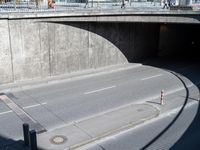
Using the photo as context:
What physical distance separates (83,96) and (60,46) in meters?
5.51

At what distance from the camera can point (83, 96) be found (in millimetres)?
16078

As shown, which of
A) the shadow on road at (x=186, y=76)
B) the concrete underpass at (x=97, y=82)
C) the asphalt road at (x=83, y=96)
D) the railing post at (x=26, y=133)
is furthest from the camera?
the asphalt road at (x=83, y=96)

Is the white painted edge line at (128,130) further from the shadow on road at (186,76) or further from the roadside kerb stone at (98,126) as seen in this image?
the shadow on road at (186,76)

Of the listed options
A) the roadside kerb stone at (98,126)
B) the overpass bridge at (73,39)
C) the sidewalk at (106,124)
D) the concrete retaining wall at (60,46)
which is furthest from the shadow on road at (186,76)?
the concrete retaining wall at (60,46)

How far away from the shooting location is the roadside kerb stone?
422 inches

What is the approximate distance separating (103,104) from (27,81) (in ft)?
21.8

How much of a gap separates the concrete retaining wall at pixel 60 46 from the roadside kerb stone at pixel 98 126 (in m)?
7.86

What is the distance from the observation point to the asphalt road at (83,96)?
1291cm

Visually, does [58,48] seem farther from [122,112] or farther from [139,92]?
[122,112]

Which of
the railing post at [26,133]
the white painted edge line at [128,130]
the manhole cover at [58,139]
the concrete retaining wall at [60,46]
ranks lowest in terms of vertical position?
the white painted edge line at [128,130]

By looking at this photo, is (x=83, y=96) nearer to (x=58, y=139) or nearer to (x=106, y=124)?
(x=106, y=124)

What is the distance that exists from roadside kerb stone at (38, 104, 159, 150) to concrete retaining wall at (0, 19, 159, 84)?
7857 millimetres

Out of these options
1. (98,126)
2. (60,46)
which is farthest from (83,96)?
(60,46)

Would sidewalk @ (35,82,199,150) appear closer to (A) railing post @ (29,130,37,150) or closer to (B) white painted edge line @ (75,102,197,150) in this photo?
(B) white painted edge line @ (75,102,197,150)
